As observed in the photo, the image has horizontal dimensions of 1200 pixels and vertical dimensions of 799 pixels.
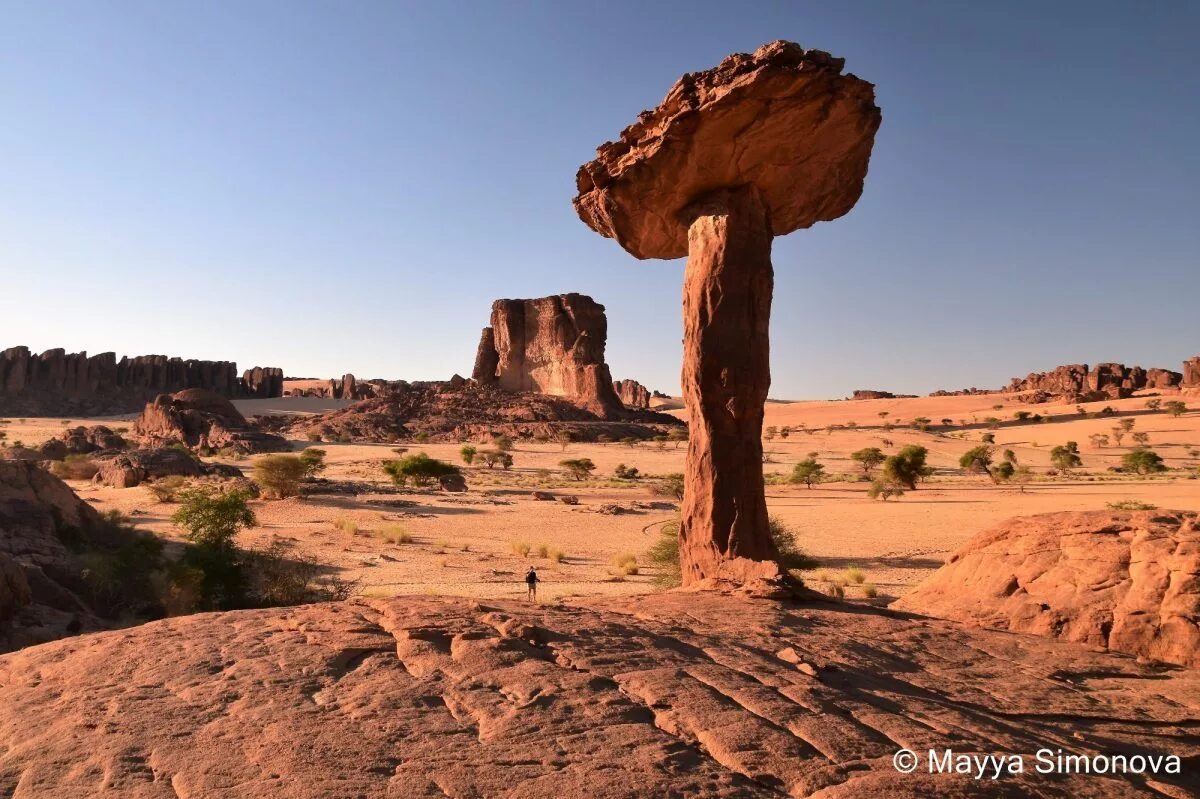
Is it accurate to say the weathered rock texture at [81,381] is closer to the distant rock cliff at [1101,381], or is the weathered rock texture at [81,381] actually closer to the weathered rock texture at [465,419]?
the weathered rock texture at [465,419]

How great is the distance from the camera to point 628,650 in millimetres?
4922

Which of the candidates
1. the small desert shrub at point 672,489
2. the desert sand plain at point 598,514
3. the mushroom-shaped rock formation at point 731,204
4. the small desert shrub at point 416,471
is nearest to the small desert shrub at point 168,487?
the desert sand plain at point 598,514

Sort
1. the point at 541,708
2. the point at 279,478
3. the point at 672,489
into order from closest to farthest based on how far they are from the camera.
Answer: the point at 541,708 → the point at 279,478 → the point at 672,489

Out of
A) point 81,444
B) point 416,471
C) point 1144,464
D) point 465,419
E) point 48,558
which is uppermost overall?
point 465,419

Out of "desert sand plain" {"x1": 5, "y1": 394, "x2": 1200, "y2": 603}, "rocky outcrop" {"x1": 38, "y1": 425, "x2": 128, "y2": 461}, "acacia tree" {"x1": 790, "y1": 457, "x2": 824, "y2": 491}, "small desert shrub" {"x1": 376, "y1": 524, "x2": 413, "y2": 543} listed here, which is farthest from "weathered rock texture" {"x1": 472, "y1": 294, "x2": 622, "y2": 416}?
"small desert shrub" {"x1": 376, "y1": 524, "x2": 413, "y2": 543}

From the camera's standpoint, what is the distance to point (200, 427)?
48.8 metres

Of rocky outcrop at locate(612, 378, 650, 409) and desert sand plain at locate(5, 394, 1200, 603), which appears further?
rocky outcrop at locate(612, 378, 650, 409)

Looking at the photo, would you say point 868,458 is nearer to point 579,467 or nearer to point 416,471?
point 579,467

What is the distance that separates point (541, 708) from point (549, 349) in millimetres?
76184

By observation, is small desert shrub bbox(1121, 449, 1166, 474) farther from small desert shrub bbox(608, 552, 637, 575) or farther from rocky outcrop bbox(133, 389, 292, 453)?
rocky outcrop bbox(133, 389, 292, 453)

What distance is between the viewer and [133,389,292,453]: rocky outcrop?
45.8m

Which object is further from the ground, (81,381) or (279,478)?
(81,381)

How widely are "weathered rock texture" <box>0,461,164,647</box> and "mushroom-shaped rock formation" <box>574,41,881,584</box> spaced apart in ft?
26.2

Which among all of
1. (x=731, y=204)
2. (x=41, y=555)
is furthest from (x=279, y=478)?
(x=731, y=204)
